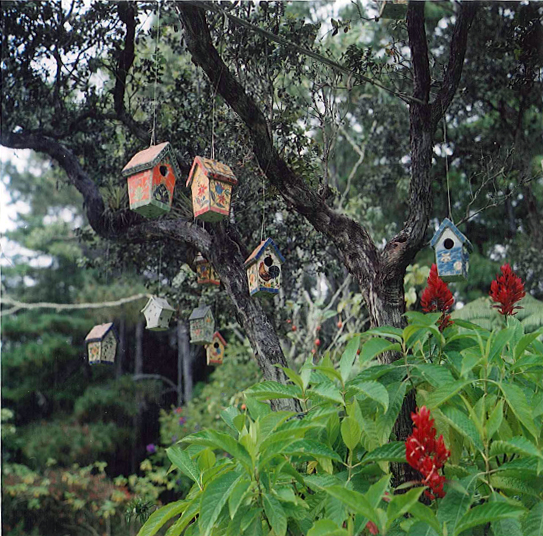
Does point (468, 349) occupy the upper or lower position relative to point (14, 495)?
upper

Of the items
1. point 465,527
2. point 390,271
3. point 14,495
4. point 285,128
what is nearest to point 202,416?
point 14,495

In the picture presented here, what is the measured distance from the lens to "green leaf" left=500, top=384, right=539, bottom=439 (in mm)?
1213

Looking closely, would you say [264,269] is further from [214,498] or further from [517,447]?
[517,447]

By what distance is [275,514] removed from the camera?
3.92 ft

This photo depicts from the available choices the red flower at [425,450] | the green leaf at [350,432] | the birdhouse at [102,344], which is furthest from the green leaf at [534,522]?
the birdhouse at [102,344]

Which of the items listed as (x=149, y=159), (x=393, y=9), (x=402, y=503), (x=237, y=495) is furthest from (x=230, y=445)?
(x=393, y=9)

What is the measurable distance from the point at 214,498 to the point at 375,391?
1.28 ft

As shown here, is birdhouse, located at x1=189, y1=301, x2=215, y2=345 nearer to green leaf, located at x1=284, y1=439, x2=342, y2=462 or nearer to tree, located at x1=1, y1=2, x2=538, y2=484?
tree, located at x1=1, y1=2, x2=538, y2=484

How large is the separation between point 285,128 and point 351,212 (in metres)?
2.11

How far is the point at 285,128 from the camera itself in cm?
268

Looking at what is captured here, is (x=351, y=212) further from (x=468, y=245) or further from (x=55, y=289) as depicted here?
(x=55, y=289)

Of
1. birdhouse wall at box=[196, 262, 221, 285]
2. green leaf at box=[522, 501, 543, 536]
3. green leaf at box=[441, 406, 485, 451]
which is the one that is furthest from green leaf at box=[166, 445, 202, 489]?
birdhouse wall at box=[196, 262, 221, 285]

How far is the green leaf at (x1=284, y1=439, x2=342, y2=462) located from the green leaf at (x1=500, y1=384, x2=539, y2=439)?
1.20 ft

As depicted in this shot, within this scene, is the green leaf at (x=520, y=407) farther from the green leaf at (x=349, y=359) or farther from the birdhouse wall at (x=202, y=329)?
the birdhouse wall at (x=202, y=329)
